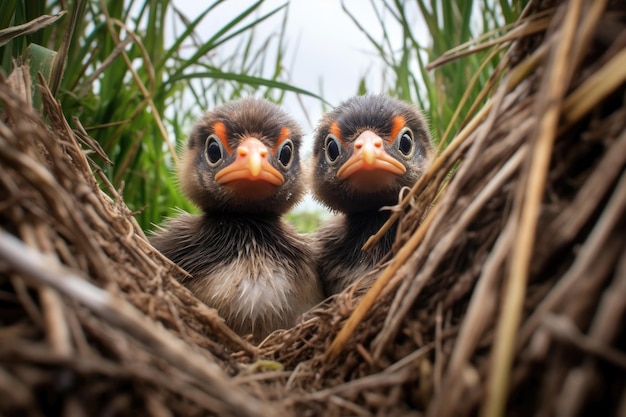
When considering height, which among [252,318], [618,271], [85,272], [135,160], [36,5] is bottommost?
[252,318]

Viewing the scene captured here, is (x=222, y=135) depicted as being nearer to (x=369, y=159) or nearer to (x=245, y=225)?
(x=245, y=225)

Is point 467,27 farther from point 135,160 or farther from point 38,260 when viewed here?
point 38,260

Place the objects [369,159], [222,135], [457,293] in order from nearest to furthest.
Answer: [457,293]
[369,159]
[222,135]

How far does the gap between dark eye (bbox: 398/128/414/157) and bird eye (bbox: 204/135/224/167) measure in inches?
25.5

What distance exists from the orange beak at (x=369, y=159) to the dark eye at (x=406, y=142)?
14cm

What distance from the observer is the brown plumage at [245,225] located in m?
1.59

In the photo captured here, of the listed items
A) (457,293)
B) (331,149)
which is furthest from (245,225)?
(457,293)

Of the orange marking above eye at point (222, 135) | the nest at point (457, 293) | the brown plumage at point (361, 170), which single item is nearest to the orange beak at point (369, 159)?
the brown plumage at point (361, 170)

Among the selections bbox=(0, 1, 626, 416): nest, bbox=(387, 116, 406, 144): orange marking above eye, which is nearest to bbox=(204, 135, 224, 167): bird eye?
bbox=(387, 116, 406, 144): orange marking above eye

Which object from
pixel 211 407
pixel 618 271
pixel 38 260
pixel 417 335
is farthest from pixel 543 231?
pixel 38 260

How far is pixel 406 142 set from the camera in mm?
1863

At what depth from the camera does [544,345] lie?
24.9 inches

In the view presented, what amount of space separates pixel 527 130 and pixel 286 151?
118 cm

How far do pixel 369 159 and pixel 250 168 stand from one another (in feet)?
1.26
